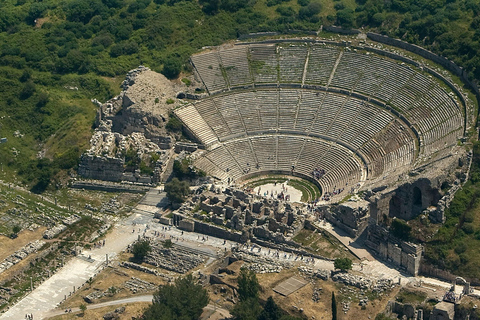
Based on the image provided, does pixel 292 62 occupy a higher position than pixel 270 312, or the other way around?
pixel 292 62

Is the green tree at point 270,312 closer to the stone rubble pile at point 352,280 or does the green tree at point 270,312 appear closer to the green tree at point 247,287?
the green tree at point 247,287

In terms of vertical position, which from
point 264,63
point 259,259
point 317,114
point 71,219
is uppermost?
point 264,63

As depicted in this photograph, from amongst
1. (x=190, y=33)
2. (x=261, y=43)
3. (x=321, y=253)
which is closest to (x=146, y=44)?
(x=190, y=33)

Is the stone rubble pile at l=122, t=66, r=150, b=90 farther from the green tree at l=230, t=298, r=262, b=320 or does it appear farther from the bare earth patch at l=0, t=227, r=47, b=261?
the green tree at l=230, t=298, r=262, b=320

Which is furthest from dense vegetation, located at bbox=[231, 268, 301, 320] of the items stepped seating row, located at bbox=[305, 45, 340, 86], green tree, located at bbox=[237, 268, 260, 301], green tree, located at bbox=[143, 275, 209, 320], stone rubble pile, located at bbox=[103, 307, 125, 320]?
stepped seating row, located at bbox=[305, 45, 340, 86]

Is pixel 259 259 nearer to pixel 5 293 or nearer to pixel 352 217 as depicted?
pixel 352 217

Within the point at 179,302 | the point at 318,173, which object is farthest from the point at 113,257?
the point at 318,173

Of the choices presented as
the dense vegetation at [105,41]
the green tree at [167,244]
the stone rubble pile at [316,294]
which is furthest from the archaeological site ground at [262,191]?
the dense vegetation at [105,41]

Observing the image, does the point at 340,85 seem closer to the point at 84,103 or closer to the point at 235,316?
the point at 84,103
